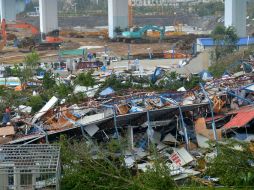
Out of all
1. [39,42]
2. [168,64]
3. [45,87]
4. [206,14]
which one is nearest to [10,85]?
[45,87]

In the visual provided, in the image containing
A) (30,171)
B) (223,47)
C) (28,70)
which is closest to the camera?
(30,171)

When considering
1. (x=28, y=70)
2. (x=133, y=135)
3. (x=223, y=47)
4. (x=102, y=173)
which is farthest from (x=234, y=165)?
(x=223, y=47)

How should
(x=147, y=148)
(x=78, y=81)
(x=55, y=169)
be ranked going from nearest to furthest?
(x=55, y=169)
(x=147, y=148)
(x=78, y=81)

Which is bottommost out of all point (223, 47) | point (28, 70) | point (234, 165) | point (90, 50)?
point (90, 50)

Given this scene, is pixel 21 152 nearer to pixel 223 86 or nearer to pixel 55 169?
pixel 55 169

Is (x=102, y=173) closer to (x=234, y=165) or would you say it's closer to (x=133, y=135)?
(x=234, y=165)

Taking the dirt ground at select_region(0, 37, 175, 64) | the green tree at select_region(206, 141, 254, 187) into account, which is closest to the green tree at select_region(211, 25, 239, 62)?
the dirt ground at select_region(0, 37, 175, 64)

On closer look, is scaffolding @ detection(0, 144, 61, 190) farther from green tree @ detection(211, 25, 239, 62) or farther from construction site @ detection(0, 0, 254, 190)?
green tree @ detection(211, 25, 239, 62)
